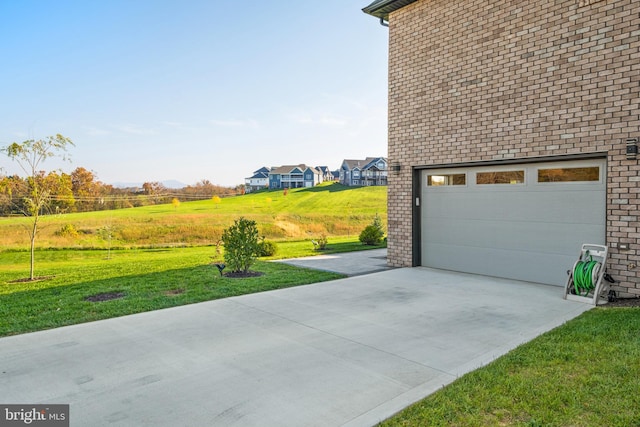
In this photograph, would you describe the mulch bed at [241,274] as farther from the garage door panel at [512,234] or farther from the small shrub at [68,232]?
the small shrub at [68,232]

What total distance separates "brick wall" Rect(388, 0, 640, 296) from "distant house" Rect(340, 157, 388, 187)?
56643 mm

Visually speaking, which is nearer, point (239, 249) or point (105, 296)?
point (105, 296)

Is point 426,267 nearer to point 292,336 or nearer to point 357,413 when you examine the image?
point 292,336

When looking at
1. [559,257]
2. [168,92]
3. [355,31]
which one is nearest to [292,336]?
[559,257]

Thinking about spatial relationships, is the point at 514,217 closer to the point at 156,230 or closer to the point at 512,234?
the point at 512,234

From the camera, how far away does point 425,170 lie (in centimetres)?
920

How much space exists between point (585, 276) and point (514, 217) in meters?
1.99

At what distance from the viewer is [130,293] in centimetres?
662

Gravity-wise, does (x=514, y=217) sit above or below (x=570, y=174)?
below

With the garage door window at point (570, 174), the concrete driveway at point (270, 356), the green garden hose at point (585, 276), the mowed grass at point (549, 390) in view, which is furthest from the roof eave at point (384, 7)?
the mowed grass at point (549, 390)

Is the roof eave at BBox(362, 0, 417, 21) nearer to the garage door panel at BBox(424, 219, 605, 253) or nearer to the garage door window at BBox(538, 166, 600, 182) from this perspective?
the garage door window at BBox(538, 166, 600, 182)

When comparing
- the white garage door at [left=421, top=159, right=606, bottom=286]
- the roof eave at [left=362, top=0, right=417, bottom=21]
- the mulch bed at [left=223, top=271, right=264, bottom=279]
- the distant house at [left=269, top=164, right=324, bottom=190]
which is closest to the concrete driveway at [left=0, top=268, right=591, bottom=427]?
the white garage door at [left=421, top=159, right=606, bottom=286]

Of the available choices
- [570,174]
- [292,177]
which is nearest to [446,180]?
[570,174]

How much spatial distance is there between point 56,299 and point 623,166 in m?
9.34
